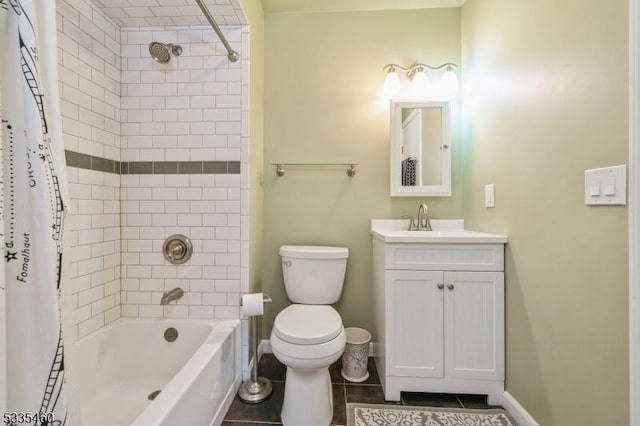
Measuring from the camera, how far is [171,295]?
1.55m

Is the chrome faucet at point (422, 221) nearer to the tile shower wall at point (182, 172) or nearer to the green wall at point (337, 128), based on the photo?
the green wall at point (337, 128)

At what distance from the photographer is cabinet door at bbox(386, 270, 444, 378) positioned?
4.72 feet

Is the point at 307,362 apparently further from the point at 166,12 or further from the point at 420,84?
the point at 166,12

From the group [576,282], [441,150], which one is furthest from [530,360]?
[441,150]

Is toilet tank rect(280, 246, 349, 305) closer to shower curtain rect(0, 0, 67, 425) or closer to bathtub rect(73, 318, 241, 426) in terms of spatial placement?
bathtub rect(73, 318, 241, 426)

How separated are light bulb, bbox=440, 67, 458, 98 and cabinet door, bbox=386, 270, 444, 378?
125 cm

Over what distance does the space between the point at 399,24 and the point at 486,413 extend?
94.5 inches

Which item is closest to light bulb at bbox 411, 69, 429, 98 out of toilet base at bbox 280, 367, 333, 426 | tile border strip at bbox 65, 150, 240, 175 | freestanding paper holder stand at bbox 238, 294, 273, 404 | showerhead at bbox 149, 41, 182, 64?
tile border strip at bbox 65, 150, 240, 175

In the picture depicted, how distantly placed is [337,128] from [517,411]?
1864 millimetres

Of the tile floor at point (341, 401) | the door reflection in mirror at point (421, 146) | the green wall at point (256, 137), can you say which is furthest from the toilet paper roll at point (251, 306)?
the door reflection in mirror at point (421, 146)

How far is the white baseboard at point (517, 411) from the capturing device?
1.25 meters

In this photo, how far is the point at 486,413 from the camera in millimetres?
1376

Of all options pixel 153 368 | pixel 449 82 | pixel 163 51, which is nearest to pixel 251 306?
pixel 153 368

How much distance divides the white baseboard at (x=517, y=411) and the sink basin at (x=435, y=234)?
78cm
